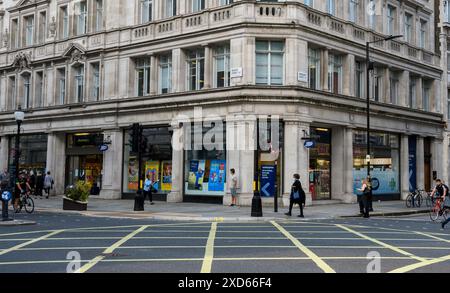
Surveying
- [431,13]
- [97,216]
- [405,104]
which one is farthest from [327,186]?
[431,13]

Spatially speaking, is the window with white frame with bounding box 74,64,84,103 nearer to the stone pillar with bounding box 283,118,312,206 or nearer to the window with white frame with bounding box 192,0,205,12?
the window with white frame with bounding box 192,0,205,12

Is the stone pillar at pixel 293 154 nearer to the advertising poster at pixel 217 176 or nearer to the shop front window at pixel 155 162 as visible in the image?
the advertising poster at pixel 217 176

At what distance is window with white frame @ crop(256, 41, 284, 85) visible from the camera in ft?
93.1

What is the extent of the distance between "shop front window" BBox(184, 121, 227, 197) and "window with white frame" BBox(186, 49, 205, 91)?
8.75 ft

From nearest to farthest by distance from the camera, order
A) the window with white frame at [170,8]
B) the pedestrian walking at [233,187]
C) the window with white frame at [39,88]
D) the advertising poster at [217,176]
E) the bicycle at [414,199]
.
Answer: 1. the pedestrian walking at [233,187]
2. the advertising poster at [217,176]
3. the bicycle at [414,199]
4. the window with white frame at [170,8]
5. the window with white frame at [39,88]

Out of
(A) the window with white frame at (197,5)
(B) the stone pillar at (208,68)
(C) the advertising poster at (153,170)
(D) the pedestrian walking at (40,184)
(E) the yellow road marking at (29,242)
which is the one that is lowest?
(E) the yellow road marking at (29,242)

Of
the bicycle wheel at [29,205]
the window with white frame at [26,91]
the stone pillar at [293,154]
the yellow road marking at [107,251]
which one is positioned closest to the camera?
the yellow road marking at [107,251]

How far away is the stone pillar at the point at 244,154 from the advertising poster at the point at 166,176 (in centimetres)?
525

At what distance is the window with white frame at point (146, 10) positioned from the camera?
3316 cm

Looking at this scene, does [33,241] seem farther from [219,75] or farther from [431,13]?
[431,13]

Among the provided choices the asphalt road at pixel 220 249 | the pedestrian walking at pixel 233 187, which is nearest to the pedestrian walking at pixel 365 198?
the asphalt road at pixel 220 249

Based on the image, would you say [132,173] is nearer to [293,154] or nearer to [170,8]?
[170,8]

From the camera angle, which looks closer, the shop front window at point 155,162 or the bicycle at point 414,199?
the bicycle at point 414,199
